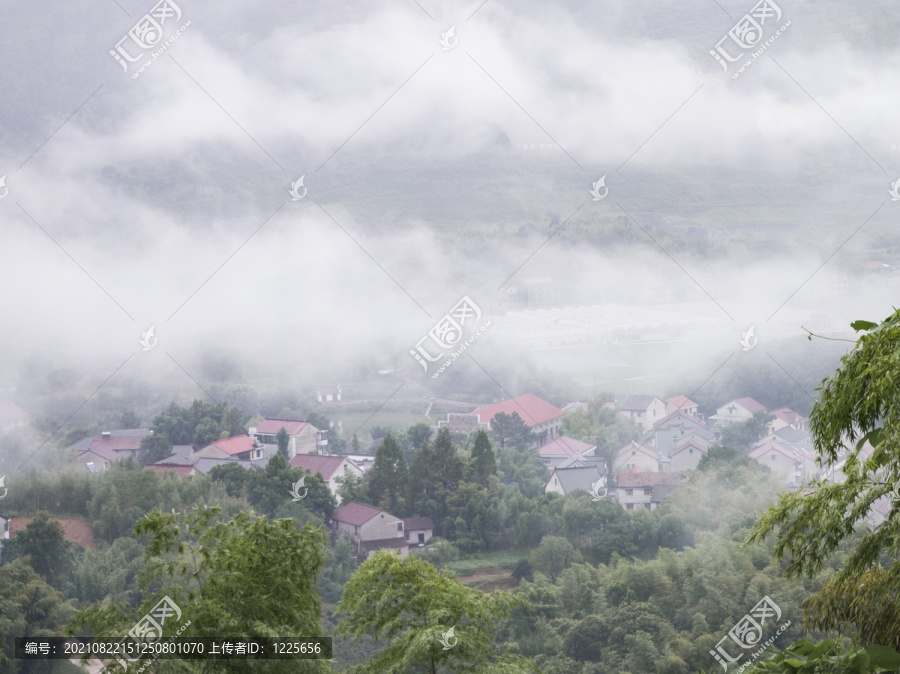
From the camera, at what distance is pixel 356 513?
27.4 metres

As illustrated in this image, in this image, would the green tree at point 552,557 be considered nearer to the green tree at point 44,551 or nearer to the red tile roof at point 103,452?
the green tree at point 44,551

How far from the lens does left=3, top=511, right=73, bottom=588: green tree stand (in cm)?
2511

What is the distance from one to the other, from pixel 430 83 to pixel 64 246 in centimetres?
3157

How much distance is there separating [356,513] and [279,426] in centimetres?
1108

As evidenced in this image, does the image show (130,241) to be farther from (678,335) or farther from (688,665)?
(688,665)

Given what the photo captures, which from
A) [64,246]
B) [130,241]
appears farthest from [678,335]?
[64,246]

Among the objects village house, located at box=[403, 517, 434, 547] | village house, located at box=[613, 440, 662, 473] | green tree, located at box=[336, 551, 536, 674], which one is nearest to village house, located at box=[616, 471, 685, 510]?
village house, located at box=[613, 440, 662, 473]

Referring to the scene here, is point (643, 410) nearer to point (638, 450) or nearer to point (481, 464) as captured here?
point (638, 450)

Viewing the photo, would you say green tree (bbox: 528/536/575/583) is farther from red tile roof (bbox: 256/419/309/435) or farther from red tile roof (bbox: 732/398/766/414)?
red tile roof (bbox: 732/398/766/414)

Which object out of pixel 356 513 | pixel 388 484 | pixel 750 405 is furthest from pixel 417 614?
pixel 750 405

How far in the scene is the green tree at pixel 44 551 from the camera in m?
25.1

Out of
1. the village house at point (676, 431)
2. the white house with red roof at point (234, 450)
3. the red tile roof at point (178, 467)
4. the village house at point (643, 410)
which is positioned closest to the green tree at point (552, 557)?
the village house at point (676, 431)

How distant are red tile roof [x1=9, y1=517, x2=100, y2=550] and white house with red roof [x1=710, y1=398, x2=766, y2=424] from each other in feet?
93.8

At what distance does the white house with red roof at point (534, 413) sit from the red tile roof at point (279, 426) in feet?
28.3
